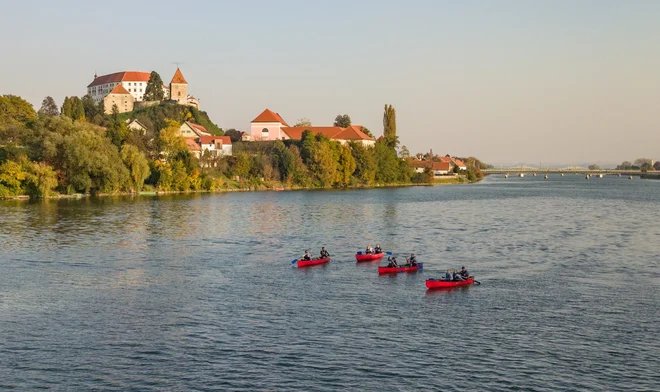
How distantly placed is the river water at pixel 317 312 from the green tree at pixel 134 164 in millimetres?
45003

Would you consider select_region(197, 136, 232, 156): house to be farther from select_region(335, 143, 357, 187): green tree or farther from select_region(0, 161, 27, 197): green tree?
select_region(0, 161, 27, 197): green tree

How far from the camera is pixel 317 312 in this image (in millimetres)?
34500

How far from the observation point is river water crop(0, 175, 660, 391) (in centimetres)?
2578

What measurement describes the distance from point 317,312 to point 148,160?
9659 centimetres

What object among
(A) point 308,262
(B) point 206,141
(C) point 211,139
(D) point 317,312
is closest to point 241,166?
(B) point 206,141

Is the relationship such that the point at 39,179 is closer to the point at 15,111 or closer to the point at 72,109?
the point at 15,111

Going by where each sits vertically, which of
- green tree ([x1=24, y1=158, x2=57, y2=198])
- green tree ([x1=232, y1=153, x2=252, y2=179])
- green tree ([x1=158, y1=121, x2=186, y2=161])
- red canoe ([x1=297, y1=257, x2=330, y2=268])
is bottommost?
red canoe ([x1=297, y1=257, x2=330, y2=268])

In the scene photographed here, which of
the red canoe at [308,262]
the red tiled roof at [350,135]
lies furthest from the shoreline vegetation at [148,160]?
the red canoe at [308,262]

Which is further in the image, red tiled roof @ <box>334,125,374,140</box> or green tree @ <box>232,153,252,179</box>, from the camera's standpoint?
red tiled roof @ <box>334,125,374,140</box>

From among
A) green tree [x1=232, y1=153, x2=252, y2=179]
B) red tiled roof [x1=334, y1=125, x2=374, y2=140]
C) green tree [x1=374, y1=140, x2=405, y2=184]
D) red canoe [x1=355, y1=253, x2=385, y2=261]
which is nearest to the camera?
red canoe [x1=355, y1=253, x2=385, y2=261]

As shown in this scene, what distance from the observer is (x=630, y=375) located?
25.6m

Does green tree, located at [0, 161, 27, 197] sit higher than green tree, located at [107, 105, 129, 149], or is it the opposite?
green tree, located at [107, 105, 129, 149]

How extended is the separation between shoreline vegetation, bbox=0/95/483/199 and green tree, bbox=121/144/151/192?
0.16 m

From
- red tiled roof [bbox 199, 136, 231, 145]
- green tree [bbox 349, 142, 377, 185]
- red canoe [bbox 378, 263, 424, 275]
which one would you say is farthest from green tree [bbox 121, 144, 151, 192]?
red canoe [bbox 378, 263, 424, 275]
